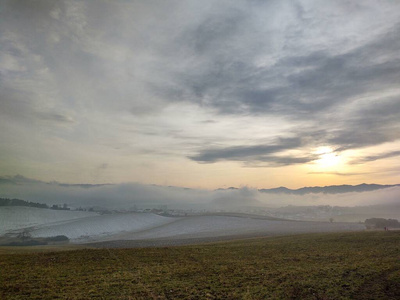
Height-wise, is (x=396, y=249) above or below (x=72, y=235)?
above

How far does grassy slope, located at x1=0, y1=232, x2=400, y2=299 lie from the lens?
2433 cm

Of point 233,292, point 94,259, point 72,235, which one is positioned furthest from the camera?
point 72,235

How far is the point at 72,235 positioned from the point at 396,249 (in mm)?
171002

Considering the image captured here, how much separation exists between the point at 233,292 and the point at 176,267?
524 inches

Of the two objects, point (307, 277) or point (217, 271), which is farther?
point (217, 271)

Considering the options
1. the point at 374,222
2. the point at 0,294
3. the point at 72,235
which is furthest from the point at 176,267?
the point at 374,222

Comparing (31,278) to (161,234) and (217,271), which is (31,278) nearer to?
(217,271)

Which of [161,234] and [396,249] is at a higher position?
[396,249]

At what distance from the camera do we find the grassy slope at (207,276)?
79.8 feet

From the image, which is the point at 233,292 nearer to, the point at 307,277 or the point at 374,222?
the point at 307,277

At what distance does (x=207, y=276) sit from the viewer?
30.6m

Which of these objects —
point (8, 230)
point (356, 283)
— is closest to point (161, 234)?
point (8, 230)

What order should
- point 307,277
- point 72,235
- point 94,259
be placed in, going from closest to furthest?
point 307,277, point 94,259, point 72,235

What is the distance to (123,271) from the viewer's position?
33750mm
